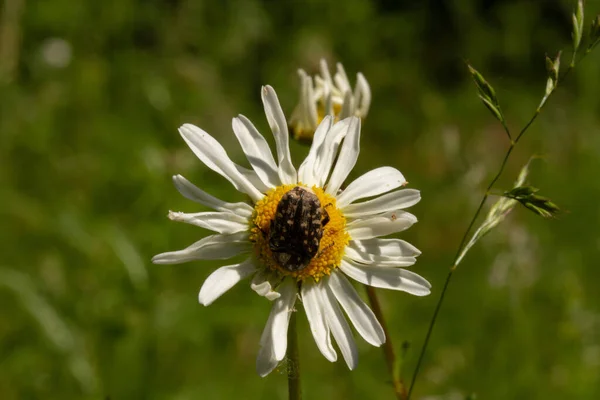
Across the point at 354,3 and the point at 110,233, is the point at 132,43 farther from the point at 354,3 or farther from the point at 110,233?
the point at 110,233

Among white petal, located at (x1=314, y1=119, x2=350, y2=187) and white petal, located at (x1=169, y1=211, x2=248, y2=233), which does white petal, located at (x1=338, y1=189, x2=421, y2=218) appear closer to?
white petal, located at (x1=314, y1=119, x2=350, y2=187)

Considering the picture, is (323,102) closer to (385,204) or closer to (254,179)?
(254,179)

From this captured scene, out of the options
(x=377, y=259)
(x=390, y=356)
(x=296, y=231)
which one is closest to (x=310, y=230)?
(x=296, y=231)

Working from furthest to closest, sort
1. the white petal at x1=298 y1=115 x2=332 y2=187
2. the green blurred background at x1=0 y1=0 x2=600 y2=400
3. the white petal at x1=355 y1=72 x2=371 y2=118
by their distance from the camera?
1. the green blurred background at x1=0 y1=0 x2=600 y2=400
2. the white petal at x1=355 y1=72 x2=371 y2=118
3. the white petal at x1=298 y1=115 x2=332 y2=187

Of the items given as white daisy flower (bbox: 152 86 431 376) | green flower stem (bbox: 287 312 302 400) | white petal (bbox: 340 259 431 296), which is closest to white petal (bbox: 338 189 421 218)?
white daisy flower (bbox: 152 86 431 376)

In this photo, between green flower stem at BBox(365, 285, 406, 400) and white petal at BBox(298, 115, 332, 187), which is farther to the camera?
white petal at BBox(298, 115, 332, 187)

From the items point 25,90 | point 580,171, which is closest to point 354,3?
point 580,171

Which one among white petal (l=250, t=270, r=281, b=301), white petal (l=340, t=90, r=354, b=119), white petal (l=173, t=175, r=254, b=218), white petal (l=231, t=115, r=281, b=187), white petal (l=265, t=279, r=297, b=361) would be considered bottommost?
white petal (l=265, t=279, r=297, b=361)
